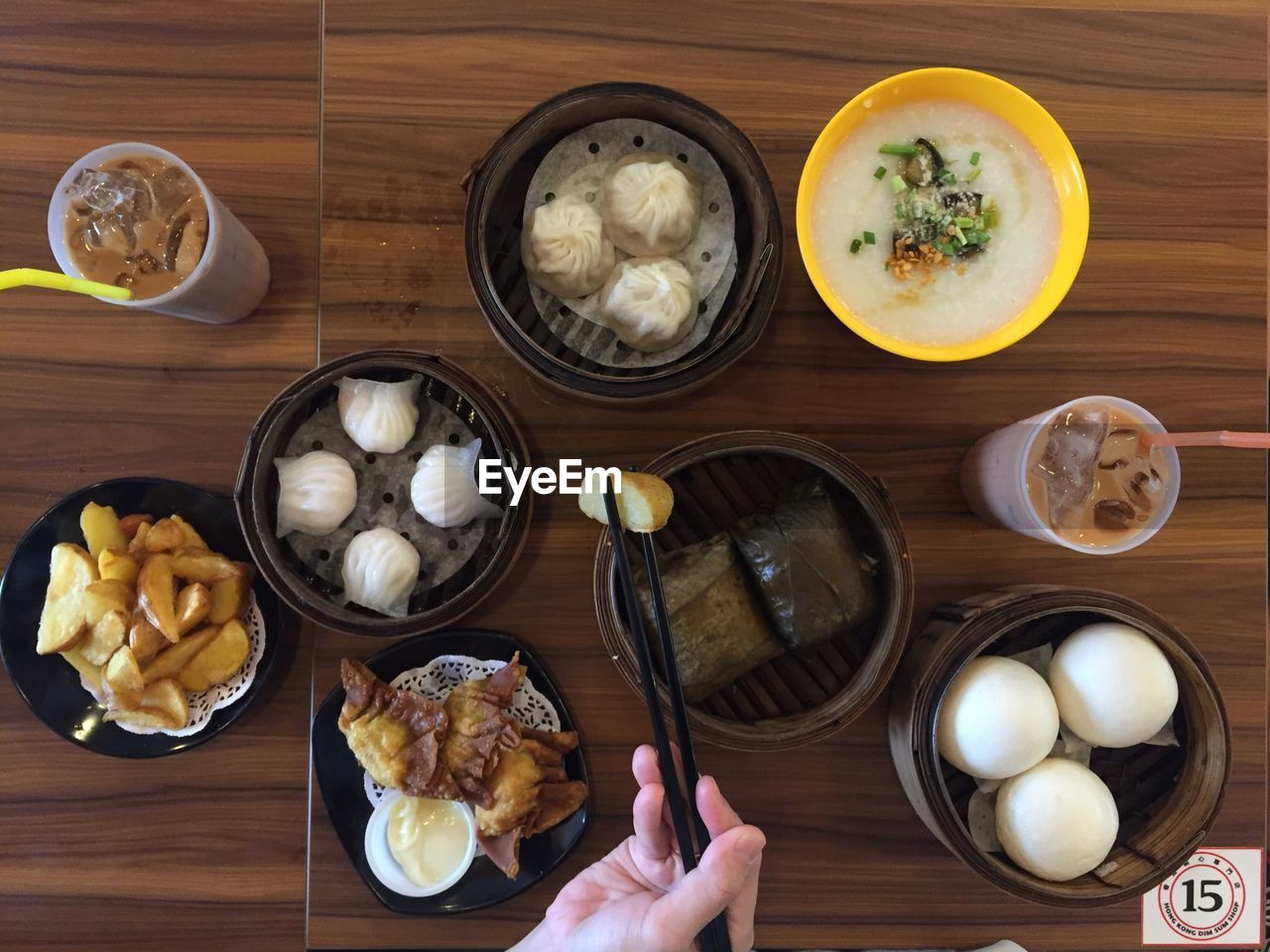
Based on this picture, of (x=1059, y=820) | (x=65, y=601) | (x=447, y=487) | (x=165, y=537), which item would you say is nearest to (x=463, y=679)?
(x=447, y=487)

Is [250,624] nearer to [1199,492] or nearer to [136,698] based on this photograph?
[136,698]

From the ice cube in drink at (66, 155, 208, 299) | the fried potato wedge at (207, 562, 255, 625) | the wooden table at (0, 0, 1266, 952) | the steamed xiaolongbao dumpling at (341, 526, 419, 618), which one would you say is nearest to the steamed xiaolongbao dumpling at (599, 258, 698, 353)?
the wooden table at (0, 0, 1266, 952)

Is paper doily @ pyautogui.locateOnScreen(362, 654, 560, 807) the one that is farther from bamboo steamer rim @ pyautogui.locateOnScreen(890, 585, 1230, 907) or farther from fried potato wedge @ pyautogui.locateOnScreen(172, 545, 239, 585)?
bamboo steamer rim @ pyautogui.locateOnScreen(890, 585, 1230, 907)

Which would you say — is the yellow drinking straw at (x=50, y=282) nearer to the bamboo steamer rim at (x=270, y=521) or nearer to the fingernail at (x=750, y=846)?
the bamboo steamer rim at (x=270, y=521)

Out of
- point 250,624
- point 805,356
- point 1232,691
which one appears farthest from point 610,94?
point 1232,691

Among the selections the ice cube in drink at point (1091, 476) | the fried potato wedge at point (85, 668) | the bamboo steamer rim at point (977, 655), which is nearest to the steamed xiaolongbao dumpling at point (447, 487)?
the fried potato wedge at point (85, 668)

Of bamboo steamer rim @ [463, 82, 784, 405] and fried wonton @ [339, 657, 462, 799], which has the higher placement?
bamboo steamer rim @ [463, 82, 784, 405]
